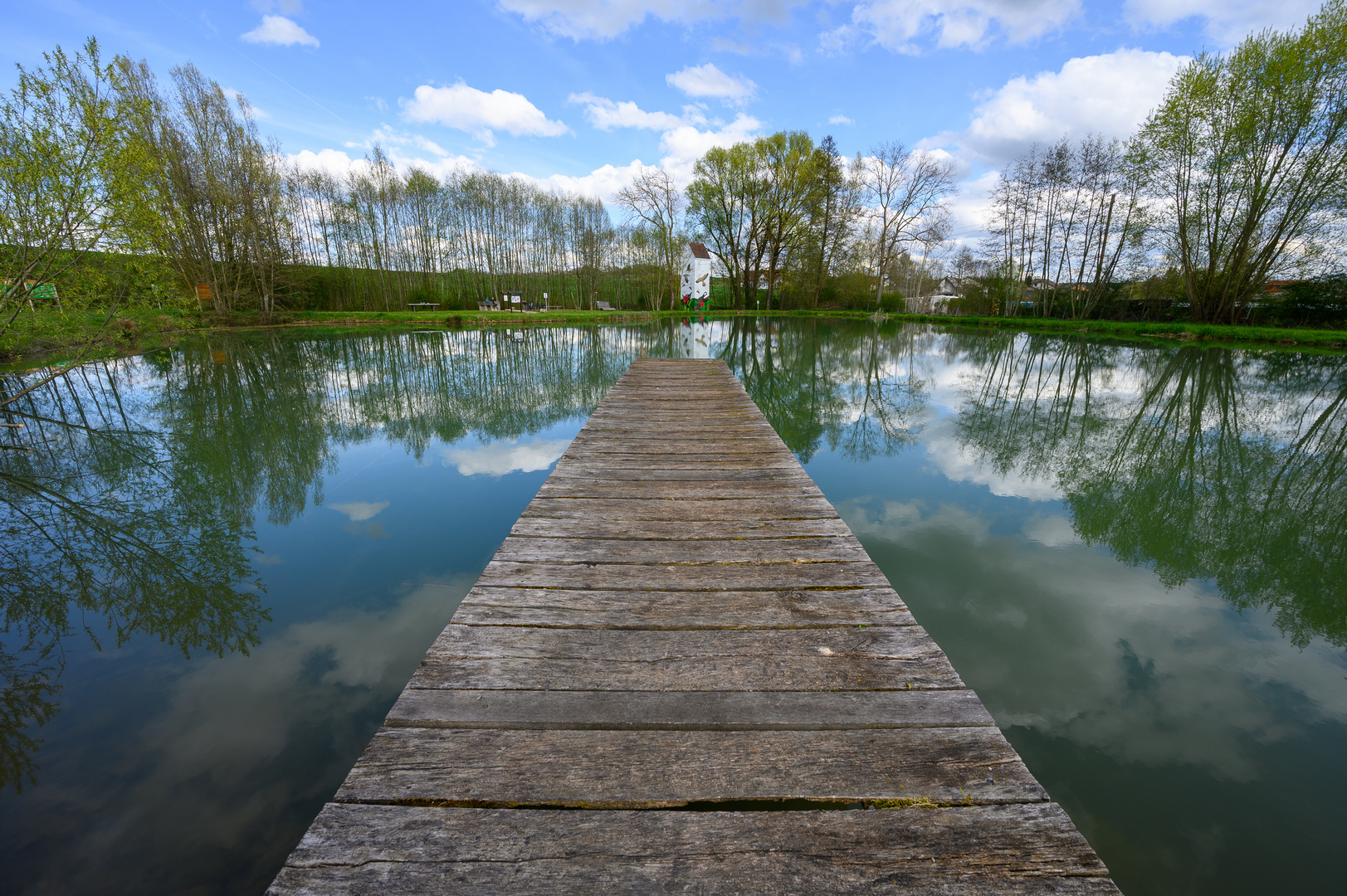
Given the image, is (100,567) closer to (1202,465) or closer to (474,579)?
(474,579)

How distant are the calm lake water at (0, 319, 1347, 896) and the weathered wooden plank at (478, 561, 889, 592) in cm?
73

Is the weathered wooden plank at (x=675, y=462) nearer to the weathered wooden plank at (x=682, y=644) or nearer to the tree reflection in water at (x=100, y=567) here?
the weathered wooden plank at (x=682, y=644)

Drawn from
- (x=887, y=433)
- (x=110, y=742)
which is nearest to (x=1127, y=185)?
(x=887, y=433)

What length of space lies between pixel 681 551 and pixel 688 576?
231 millimetres

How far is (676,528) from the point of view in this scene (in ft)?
8.60

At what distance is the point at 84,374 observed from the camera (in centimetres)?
1056

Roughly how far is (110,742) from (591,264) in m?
34.1

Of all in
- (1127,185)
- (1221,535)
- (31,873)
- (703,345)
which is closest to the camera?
(31,873)

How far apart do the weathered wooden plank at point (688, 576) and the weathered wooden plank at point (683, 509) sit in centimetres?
52

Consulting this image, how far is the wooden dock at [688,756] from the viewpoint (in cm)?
96

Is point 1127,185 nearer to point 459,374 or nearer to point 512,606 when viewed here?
point 459,374

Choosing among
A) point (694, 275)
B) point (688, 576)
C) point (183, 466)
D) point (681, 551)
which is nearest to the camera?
point (688, 576)

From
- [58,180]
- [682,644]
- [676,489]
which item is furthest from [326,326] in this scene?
[682,644]

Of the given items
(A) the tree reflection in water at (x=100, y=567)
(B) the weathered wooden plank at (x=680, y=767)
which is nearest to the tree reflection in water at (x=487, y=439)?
(A) the tree reflection in water at (x=100, y=567)
